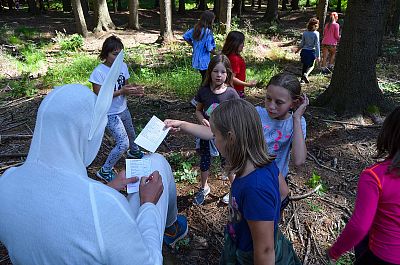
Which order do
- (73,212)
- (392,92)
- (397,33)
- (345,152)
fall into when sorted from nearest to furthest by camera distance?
1. (73,212)
2. (345,152)
3. (392,92)
4. (397,33)

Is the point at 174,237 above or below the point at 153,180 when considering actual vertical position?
below

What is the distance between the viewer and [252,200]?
5.83 ft

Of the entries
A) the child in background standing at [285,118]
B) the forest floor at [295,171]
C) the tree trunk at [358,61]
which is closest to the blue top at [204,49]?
the forest floor at [295,171]

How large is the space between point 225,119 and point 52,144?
0.90m

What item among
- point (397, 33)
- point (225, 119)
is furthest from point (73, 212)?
point (397, 33)

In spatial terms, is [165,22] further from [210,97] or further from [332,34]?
[210,97]

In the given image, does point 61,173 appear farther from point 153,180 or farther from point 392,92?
point 392,92

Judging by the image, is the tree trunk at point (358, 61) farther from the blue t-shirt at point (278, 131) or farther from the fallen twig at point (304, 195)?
the blue t-shirt at point (278, 131)

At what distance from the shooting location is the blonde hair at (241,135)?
1870mm

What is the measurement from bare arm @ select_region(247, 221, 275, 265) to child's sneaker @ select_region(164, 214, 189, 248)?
1484mm

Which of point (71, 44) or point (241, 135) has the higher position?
point (241, 135)

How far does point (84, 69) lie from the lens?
9.04m

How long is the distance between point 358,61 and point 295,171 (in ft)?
8.29

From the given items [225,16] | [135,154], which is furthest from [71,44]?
[135,154]
